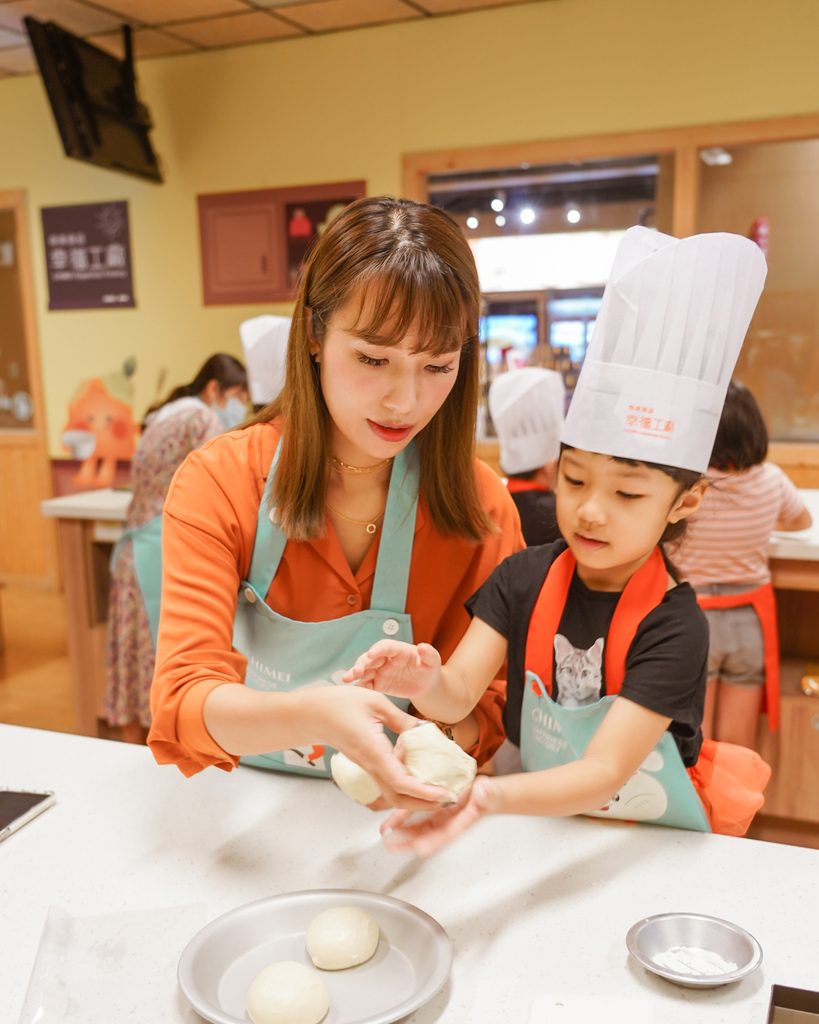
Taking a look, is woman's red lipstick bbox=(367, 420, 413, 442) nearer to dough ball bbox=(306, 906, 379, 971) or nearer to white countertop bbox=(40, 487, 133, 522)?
dough ball bbox=(306, 906, 379, 971)

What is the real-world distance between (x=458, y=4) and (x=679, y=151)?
118 centimetres

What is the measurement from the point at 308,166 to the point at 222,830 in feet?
12.7

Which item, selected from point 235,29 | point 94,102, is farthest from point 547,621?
point 235,29

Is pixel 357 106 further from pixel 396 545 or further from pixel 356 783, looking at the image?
Answer: pixel 356 783

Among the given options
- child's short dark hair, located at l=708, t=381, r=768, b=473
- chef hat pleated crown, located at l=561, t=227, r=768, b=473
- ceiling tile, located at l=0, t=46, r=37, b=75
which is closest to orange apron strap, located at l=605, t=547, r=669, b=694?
chef hat pleated crown, located at l=561, t=227, r=768, b=473

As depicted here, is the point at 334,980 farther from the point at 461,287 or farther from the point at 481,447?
the point at 481,447

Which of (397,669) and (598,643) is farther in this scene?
(598,643)

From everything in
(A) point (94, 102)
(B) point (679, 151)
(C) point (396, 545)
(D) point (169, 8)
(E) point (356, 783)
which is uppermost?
(D) point (169, 8)

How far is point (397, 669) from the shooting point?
0.94 metres

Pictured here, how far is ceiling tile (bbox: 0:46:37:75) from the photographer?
14.2ft

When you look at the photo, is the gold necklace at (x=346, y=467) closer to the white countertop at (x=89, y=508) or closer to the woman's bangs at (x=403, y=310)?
the woman's bangs at (x=403, y=310)

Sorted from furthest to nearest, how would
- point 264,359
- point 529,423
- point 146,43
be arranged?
point 146,43 → point 264,359 → point 529,423

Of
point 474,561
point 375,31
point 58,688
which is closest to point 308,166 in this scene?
point 375,31

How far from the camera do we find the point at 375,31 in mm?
3963
